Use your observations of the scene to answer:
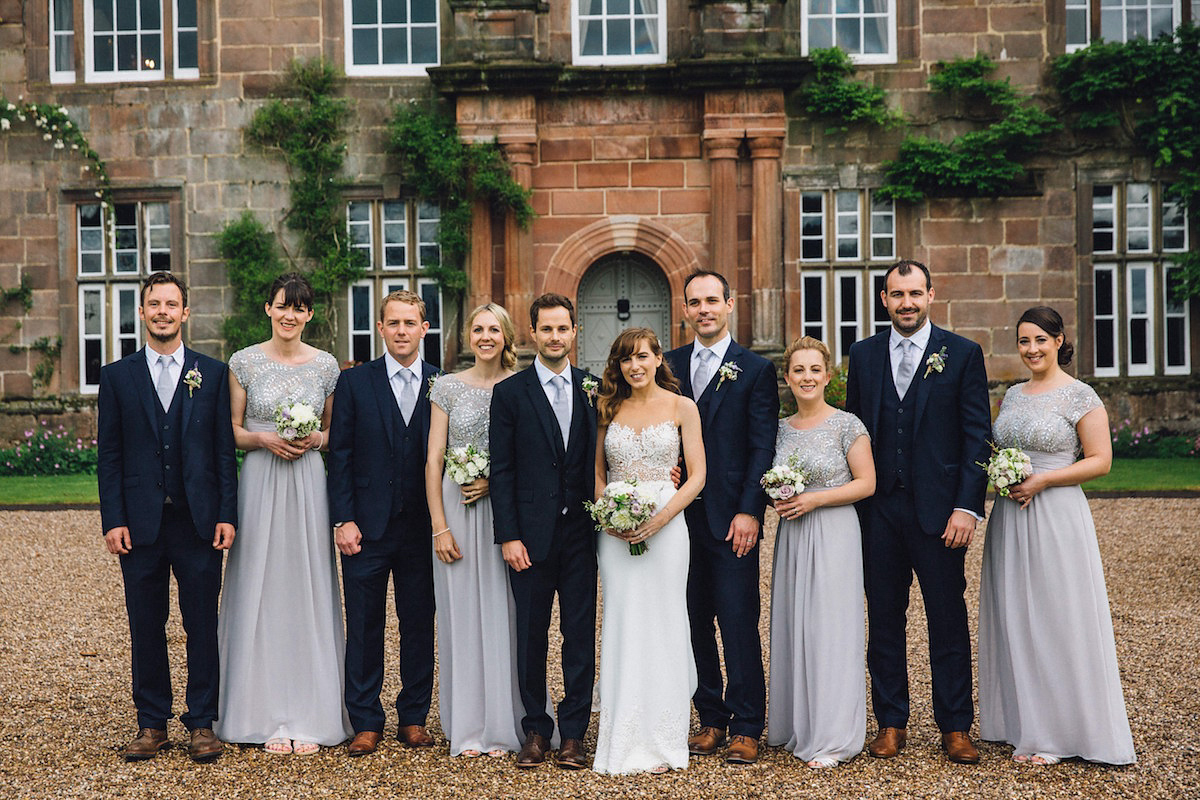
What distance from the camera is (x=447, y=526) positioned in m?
5.24

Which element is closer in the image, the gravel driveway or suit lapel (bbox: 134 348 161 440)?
the gravel driveway

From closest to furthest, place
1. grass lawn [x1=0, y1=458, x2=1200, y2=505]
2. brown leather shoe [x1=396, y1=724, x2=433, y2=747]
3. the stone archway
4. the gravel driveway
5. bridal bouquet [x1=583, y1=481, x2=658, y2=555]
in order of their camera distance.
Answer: the gravel driveway < bridal bouquet [x1=583, y1=481, x2=658, y2=555] < brown leather shoe [x1=396, y1=724, x2=433, y2=747] < grass lawn [x1=0, y1=458, x2=1200, y2=505] < the stone archway

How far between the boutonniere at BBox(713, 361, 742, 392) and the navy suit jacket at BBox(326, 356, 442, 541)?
51.6 inches

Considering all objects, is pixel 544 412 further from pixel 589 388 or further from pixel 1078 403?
pixel 1078 403

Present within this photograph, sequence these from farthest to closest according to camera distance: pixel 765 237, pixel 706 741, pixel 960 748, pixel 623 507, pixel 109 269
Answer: pixel 109 269
pixel 765 237
pixel 706 741
pixel 960 748
pixel 623 507

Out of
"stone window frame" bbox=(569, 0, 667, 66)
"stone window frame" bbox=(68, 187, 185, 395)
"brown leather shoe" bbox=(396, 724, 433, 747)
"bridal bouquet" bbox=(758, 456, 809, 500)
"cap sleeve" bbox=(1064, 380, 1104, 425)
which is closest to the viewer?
"bridal bouquet" bbox=(758, 456, 809, 500)

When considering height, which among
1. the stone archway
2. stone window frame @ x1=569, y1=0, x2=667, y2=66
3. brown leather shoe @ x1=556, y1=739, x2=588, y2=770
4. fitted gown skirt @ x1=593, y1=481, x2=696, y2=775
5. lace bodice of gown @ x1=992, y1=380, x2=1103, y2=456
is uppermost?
stone window frame @ x1=569, y1=0, x2=667, y2=66

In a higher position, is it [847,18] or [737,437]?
[847,18]

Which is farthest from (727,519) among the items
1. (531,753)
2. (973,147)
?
(973,147)

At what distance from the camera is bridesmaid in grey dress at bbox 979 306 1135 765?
16.1 ft

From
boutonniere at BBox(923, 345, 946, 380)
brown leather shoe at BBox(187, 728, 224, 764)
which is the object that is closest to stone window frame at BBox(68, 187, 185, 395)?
brown leather shoe at BBox(187, 728, 224, 764)

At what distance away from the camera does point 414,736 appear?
17.1 ft

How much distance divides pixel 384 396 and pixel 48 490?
9309mm

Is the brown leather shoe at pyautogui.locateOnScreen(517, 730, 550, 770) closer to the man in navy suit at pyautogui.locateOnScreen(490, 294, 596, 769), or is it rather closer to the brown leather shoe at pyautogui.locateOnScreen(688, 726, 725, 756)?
the man in navy suit at pyautogui.locateOnScreen(490, 294, 596, 769)
